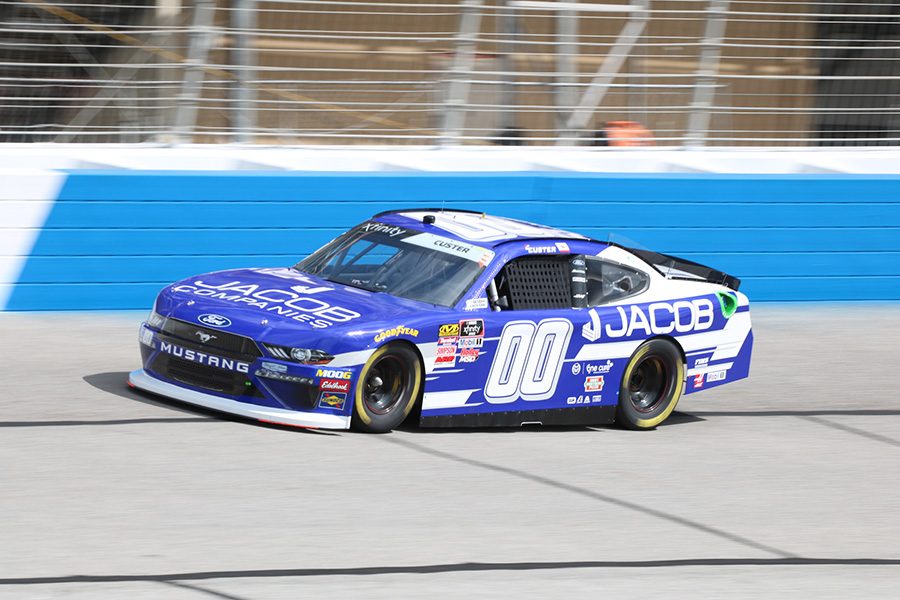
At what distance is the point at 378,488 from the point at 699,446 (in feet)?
8.32

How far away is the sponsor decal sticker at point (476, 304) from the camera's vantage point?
856 cm

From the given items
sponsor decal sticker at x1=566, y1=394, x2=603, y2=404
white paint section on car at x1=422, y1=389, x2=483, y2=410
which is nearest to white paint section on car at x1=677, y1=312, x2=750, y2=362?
sponsor decal sticker at x1=566, y1=394, x2=603, y2=404

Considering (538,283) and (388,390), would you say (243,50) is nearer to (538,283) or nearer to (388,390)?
(538,283)

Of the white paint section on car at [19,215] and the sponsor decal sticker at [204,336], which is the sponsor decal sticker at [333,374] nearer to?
the sponsor decal sticker at [204,336]

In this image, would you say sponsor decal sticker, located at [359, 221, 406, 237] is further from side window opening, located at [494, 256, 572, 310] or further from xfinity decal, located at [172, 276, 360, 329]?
side window opening, located at [494, 256, 572, 310]

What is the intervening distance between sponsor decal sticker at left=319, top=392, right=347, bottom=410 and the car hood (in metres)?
0.33

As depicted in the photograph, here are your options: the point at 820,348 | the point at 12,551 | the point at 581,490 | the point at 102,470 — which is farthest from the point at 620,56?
the point at 12,551

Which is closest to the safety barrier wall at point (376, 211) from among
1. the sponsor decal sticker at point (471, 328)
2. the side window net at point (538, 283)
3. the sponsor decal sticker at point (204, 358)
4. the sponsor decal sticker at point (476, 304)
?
the side window net at point (538, 283)

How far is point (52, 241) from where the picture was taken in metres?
11.6

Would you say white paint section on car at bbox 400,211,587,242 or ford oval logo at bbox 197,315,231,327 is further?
white paint section on car at bbox 400,211,587,242

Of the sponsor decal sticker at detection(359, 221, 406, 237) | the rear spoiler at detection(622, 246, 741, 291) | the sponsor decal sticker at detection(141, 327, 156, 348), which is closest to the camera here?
the sponsor decal sticker at detection(141, 327, 156, 348)

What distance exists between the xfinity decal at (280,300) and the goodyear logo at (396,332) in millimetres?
210

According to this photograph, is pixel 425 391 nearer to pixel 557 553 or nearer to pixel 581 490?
pixel 581 490

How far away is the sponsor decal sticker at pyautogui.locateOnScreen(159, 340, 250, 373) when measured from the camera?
26.3ft
